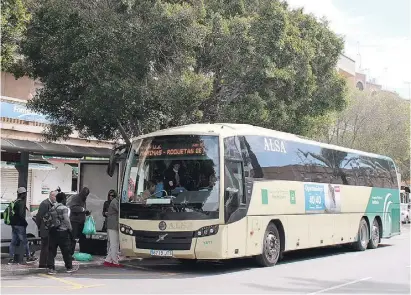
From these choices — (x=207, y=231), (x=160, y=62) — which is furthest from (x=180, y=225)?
(x=160, y=62)

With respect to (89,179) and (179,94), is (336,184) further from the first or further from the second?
(89,179)

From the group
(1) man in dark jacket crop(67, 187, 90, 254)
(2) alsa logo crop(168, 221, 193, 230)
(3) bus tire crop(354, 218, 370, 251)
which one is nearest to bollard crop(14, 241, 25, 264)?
(1) man in dark jacket crop(67, 187, 90, 254)

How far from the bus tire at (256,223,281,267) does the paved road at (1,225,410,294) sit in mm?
230

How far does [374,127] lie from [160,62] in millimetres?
25183

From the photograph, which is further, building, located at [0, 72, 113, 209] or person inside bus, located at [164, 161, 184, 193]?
building, located at [0, 72, 113, 209]

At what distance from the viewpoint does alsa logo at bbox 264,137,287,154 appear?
Result: 13.6 meters

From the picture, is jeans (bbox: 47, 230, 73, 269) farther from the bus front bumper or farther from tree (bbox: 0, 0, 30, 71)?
tree (bbox: 0, 0, 30, 71)

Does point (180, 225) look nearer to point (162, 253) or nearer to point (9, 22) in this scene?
point (162, 253)

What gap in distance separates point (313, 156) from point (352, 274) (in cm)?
439

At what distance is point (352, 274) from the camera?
12203 millimetres

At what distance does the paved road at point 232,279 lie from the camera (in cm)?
979

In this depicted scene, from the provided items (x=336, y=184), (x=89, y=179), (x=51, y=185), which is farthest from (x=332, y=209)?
(x=51, y=185)

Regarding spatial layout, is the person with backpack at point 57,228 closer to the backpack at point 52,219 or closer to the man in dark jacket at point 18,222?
the backpack at point 52,219

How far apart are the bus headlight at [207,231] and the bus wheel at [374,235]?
9.51 meters
